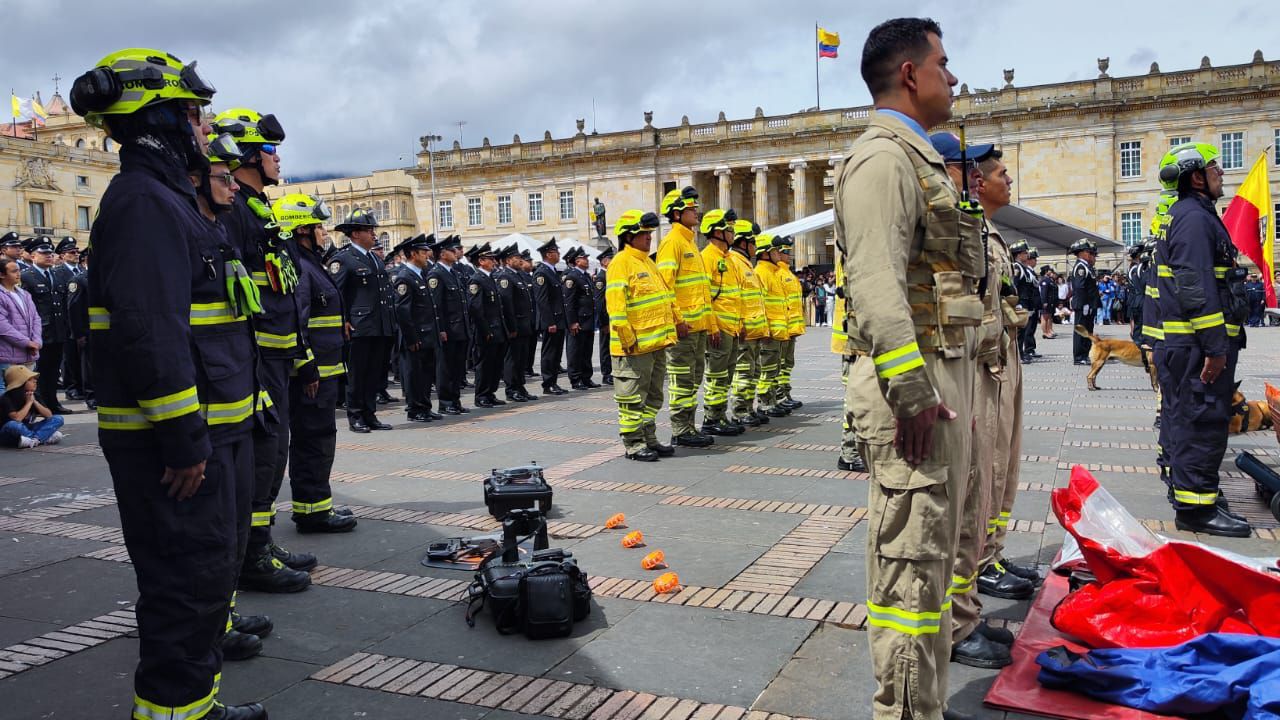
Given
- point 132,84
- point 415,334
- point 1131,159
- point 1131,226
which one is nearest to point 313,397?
point 132,84

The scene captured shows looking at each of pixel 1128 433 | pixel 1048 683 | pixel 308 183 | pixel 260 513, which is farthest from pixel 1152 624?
pixel 308 183

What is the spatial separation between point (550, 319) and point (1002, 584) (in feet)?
38.5

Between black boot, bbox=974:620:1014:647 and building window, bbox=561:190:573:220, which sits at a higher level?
building window, bbox=561:190:573:220

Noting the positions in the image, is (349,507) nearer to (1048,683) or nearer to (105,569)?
(105,569)

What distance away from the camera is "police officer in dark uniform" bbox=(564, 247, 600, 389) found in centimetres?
1653

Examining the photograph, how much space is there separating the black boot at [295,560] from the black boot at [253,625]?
0.96 meters

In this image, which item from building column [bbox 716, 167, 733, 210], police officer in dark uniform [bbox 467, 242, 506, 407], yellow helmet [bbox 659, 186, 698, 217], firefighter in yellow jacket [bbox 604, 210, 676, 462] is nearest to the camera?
firefighter in yellow jacket [bbox 604, 210, 676, 462]

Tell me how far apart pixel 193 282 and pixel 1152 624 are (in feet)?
13.0

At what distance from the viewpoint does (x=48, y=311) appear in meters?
14.6

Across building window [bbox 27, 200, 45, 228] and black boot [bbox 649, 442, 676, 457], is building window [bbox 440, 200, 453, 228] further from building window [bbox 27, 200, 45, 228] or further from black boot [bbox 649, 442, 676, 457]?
black boot [bbox 649, 442, 676, 457]

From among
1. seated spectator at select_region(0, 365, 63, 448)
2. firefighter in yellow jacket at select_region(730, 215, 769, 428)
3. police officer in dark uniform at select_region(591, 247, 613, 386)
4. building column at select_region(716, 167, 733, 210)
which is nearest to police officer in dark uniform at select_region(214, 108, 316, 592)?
firefighter in yellow jacket at select_region(730, 215, 769, 428)

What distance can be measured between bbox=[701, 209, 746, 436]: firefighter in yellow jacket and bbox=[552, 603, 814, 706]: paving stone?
5.74 meters

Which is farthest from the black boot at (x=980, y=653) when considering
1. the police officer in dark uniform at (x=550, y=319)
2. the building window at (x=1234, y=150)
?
the building window at (x=1234, y=150)

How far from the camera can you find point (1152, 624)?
13.0ft
